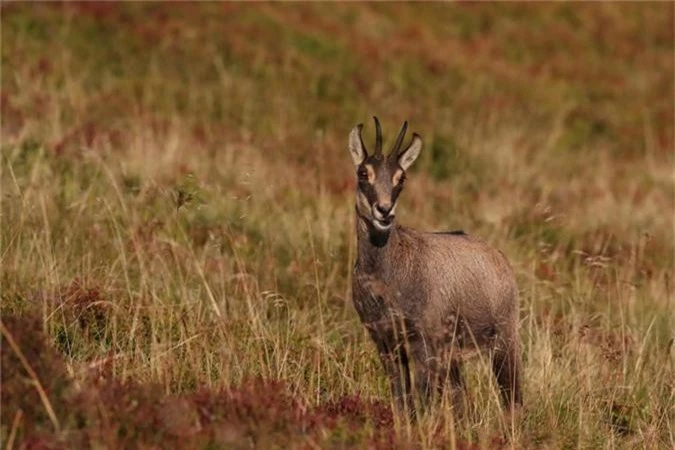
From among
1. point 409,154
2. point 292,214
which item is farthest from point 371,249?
point 292,214

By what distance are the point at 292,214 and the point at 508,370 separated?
524 centimetres

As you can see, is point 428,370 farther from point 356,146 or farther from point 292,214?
point 292,214

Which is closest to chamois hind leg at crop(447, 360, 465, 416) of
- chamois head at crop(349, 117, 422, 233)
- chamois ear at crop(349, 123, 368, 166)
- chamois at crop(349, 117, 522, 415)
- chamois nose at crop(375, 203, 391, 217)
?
chamois at crop(349, 117, 522, 415)

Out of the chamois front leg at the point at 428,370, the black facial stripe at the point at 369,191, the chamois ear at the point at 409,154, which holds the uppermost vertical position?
the chamois ear at the point at 409,154

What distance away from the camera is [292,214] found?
13.6m

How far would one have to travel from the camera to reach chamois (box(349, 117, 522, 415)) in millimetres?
7824

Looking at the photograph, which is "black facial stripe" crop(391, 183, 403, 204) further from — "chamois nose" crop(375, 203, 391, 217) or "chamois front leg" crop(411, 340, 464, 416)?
"chamois front leg" crop(411, 340, 464, 416)

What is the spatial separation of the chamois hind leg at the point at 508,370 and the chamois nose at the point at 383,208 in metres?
1.58

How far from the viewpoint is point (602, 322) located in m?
10.6

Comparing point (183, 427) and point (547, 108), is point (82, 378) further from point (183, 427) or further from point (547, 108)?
point (547, 108)

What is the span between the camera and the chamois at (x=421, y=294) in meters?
7.82

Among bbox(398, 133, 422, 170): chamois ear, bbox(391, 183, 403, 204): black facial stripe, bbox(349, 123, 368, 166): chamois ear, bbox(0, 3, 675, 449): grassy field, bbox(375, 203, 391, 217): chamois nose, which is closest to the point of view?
bbox(0, 3, 675, 449): grassy field

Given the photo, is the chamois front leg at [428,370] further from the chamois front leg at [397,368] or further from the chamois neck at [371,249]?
the chamois neck at [371,249]

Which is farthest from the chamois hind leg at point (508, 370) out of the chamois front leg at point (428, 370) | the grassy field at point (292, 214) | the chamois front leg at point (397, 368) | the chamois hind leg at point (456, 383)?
the chamois front leg at point (397, 368)
